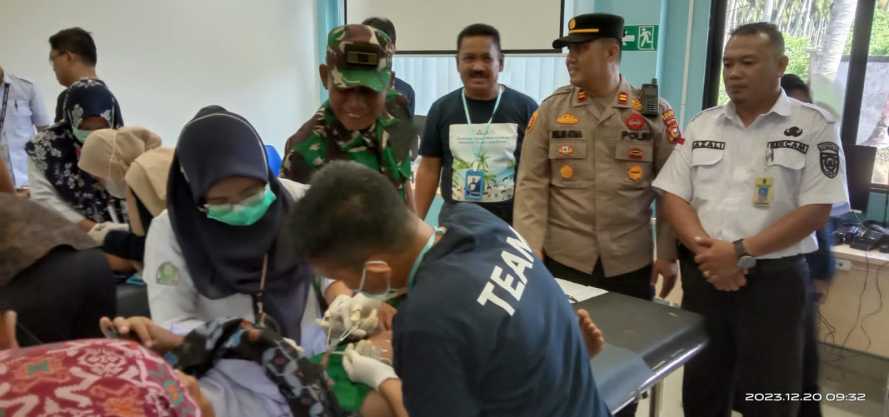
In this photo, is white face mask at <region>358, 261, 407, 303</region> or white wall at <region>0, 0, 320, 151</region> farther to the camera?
white wall at <region>0, 0, 320, 151</region>

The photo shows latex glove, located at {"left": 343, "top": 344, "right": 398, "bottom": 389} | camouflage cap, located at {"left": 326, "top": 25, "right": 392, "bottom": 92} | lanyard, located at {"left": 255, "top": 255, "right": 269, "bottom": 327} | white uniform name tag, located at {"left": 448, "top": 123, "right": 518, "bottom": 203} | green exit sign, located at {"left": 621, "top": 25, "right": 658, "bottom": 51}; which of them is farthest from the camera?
green exit sign, located at {"left": 621, "top": 25, "right": 658, "bottom": 51}

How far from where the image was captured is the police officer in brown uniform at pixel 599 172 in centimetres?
217

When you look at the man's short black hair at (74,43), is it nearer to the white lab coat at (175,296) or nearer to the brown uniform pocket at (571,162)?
the white lab coat at (175,296)

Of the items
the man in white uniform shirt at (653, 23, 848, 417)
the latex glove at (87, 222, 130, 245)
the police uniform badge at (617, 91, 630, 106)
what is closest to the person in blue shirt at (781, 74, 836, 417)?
the man in white uniform shirt at (653, 23, 848, 417)

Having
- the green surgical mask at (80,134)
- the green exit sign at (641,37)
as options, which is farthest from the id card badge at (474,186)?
the green exit sign at (641,37)

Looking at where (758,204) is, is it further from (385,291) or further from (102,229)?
(102,229)

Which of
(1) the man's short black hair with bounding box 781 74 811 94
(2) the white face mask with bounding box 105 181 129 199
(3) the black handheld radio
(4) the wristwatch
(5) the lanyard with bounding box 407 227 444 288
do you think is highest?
(1) the man's short black hair with bounding box 781 74 811 94

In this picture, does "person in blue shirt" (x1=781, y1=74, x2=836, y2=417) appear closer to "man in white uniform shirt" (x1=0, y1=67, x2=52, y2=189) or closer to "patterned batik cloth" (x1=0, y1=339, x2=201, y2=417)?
"patterned batik cloth" (x1=0, y1=339, x2=201, y2=417)

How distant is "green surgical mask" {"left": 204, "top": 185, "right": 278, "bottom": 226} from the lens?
4.70 feet

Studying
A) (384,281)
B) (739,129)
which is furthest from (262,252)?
(739,129)

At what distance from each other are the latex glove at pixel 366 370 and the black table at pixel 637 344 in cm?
58

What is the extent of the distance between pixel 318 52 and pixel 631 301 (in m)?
4.85

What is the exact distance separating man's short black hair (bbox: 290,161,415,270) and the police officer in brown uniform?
4.52 ft

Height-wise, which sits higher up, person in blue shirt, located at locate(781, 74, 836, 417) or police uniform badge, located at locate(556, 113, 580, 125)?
police uniform badge, located at locate(556, 113, 580, 125)
